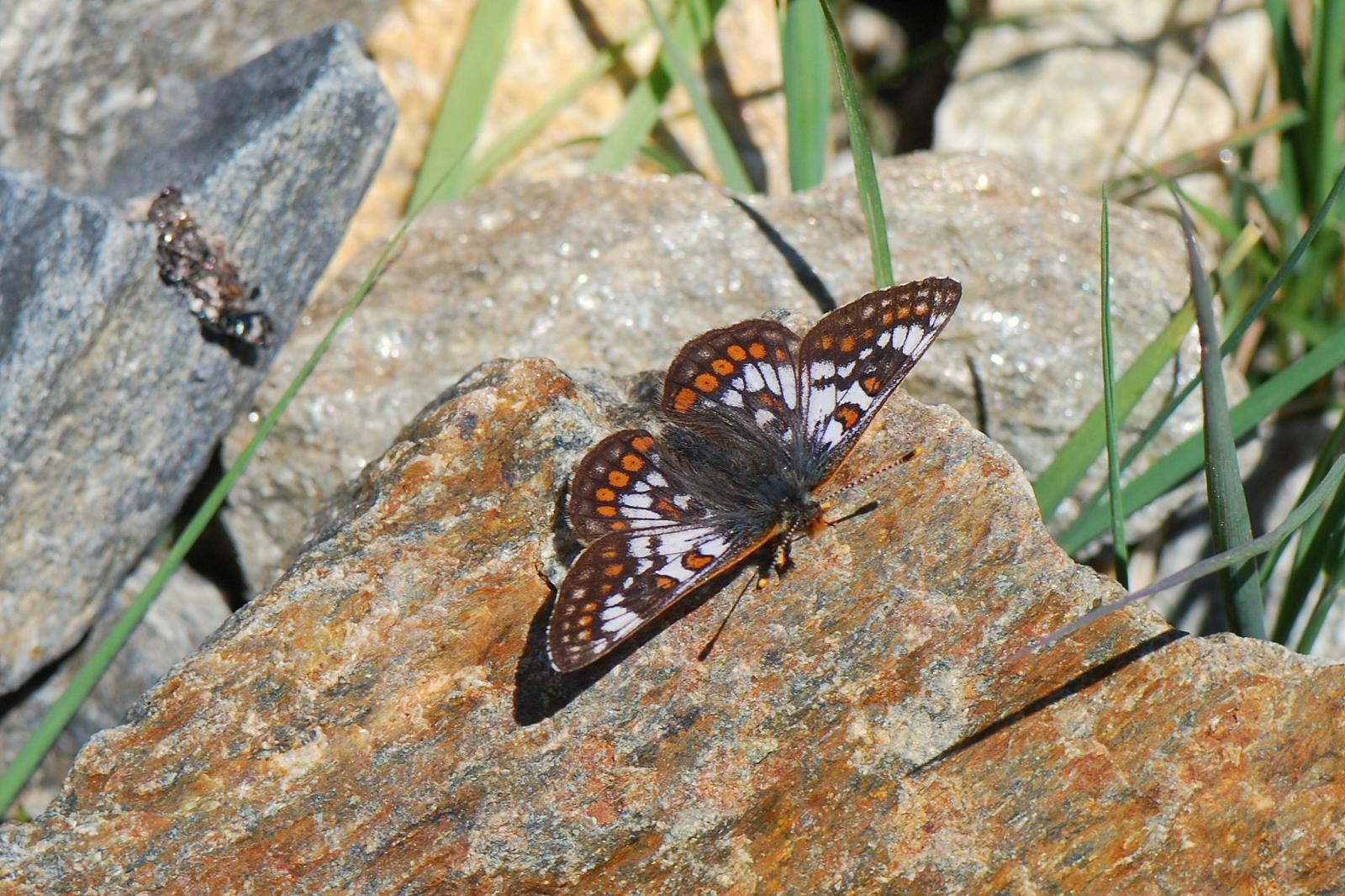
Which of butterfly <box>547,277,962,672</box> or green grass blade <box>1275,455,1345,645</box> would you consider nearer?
butterfly <box>547,277,962,672</box>

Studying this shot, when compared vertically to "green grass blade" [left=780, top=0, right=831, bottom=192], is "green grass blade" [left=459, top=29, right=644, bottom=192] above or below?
above

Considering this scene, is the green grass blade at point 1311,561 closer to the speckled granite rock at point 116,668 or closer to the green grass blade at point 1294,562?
the green grass blade at point 1294,562

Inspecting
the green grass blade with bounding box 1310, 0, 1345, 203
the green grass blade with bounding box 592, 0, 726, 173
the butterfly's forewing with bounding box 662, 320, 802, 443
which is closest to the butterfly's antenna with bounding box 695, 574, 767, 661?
the butterfly's forewing with bounding box 662, 320, 802, 443

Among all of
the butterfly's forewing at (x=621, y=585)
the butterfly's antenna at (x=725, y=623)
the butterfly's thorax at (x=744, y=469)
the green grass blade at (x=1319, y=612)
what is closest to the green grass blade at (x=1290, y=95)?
the green grass blade at (x=1319, y=612)

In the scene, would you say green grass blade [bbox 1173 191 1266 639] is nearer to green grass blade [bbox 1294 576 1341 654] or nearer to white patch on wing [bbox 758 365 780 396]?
green grass blade [bbox 1294 576 1341 654]

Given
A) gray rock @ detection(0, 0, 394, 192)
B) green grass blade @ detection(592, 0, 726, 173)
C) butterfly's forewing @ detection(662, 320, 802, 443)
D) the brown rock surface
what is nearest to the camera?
the brown rock surface

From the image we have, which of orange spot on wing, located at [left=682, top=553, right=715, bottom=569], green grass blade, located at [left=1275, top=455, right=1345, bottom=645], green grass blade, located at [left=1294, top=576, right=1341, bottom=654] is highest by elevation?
orange spot on wing, located at [left=682, top=553, right=715, bottom=569]

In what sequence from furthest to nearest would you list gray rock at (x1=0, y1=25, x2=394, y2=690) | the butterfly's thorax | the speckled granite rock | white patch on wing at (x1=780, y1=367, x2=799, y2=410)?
the speckled granite rock → gray rock at (x1=0, y1=25, x2=394, y2=690) → white patch on wing at (x1=780, y1=367, x2=799, y2=410) → the butterfly's thorax
